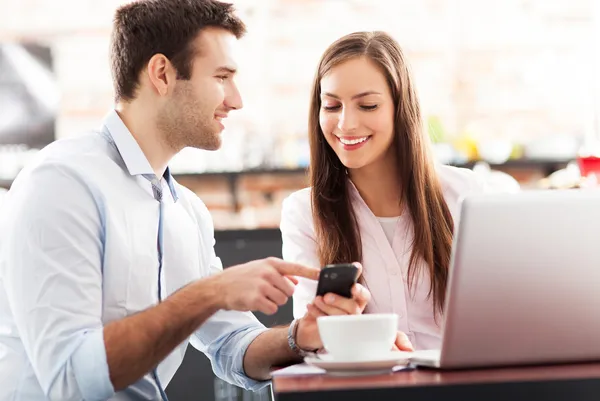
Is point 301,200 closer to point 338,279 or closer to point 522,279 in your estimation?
point 338,279

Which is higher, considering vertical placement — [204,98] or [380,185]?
[204,98]

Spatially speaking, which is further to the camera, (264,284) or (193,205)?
(193,205)

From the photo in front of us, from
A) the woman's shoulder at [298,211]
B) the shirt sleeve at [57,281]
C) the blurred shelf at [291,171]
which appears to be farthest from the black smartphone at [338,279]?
the blurred shelf at [291,171]

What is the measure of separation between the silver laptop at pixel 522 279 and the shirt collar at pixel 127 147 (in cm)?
82

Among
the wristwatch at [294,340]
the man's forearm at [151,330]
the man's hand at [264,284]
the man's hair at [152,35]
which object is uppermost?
the man's hair at [152,35]

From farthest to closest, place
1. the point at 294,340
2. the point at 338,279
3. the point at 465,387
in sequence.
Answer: the point at 294,340
the point at 338,279
the point at 465,387

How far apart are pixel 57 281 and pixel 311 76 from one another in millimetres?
3448

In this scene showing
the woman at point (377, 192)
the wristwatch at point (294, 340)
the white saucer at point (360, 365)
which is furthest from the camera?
the woman at point (377, 192)

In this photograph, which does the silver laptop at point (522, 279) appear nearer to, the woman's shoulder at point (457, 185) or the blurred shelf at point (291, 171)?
the woman's shoulder at point (457, 185)

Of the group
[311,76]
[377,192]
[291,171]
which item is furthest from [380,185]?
[311,76]

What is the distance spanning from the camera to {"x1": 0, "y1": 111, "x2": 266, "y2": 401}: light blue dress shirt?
59.0 inches

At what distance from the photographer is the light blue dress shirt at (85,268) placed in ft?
4.91

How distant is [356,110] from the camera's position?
2.23 metres

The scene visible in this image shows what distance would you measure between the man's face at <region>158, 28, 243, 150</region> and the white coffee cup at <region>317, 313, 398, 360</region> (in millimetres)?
796
